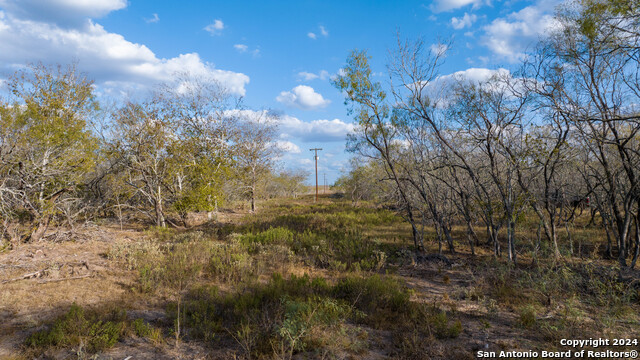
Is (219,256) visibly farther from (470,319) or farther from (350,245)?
(470,319)

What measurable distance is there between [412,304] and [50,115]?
49.9 feet

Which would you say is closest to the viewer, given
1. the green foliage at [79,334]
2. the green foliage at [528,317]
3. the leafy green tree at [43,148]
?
the green foliage at [79,334]

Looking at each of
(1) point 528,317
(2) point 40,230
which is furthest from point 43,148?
(1) point 528,317

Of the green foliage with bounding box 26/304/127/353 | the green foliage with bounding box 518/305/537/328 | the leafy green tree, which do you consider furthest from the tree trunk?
the green foliage with bounding box 518/305/537/328

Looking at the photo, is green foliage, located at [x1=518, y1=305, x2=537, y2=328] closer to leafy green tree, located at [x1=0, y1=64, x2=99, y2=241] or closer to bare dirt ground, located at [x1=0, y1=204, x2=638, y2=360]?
bare dirt ground, located at [x1=0, y1=204, x2=638, y2=360]

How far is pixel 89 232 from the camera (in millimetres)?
12219

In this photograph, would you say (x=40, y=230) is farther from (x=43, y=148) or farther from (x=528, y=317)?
(x=528, y=317)

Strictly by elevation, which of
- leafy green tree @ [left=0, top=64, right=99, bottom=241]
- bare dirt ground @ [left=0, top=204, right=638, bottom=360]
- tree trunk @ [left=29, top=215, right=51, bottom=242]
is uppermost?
leafy green tree @ [left=0, top=64, right=99, bottom=241]

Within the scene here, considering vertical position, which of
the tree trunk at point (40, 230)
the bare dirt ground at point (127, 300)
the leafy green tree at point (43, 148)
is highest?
the leafy green tree at point (43, 148)

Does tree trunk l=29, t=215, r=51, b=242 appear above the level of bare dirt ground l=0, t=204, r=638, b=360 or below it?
above

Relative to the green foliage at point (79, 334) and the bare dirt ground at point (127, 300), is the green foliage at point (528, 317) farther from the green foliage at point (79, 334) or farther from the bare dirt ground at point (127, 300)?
the green foliage at point (79, 334)

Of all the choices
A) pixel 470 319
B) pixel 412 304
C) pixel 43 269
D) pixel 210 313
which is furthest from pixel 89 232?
pixel 470 319

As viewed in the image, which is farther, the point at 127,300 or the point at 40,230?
the point at 40,230

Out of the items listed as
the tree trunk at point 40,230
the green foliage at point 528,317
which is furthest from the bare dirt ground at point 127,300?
the tree trunk at point 40,230
